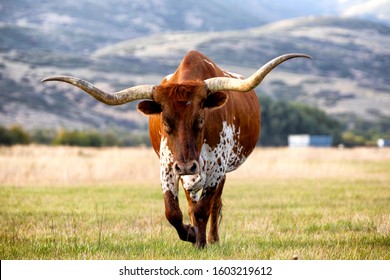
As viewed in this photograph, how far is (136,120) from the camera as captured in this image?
10538cm

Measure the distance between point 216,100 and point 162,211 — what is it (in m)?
7.18

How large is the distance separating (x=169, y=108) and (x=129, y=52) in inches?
7140

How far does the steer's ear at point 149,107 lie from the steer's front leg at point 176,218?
1051 mm

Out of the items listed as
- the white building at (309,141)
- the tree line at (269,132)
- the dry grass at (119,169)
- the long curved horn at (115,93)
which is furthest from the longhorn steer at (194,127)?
the white building at (309,141)

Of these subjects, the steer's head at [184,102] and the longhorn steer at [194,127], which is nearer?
the steer's head at [184,102]

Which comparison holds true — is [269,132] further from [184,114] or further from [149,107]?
[184,114]

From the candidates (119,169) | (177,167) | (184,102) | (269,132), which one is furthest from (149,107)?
(269,132)

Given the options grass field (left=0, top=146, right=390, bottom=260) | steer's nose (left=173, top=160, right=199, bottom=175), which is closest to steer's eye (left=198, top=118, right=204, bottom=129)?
steer's nose (left=173, top=160, right=199, bottom=175)

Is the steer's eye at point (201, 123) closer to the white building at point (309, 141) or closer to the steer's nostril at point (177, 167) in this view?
the steer's nostril at point (177, 167)

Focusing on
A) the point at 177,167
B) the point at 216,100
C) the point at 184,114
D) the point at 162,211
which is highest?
the point at 216,100

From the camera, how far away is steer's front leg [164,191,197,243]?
10336 mm

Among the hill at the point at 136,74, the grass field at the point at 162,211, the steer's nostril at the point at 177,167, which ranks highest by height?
the steer's nostril at the point at 177,167

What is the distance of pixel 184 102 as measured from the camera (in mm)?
9953

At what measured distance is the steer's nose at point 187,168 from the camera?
9.59m
